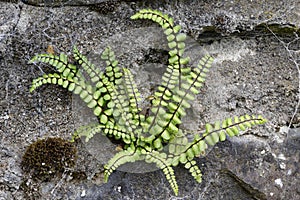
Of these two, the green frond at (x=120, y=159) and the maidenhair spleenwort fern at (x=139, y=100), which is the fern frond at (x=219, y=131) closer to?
the maidenhair spleenwort fern at (x=139, y=100)

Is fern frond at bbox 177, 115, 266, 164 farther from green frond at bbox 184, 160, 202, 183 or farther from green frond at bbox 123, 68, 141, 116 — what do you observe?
green frond at bbox 123, 68, 141, 116

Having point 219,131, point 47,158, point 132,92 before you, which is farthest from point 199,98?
point 47,158

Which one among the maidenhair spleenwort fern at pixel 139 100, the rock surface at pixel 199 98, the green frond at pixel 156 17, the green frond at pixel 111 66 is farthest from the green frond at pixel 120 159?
the green frond at pixel 156 17

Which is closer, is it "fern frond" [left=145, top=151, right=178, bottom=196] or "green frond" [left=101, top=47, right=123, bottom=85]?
"fern frond" [left=145, top=151, right=178, bottom=196]

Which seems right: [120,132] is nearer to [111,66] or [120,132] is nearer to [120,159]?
[120,159]

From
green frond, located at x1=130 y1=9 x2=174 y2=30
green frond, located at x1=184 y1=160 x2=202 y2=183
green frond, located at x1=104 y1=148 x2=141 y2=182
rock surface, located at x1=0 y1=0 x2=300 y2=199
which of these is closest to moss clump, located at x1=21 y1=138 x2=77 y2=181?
rock surface, located at x1=0 y1=0 x2=300 y2=199

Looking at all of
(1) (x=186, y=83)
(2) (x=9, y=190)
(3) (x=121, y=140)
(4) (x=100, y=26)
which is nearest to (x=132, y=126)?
(3) (x=121, y=140)
